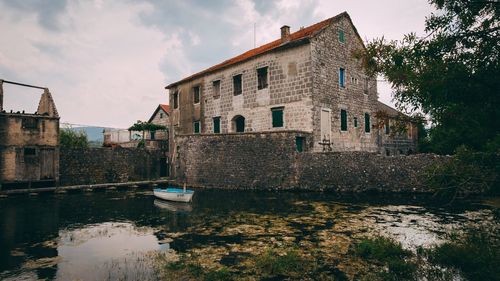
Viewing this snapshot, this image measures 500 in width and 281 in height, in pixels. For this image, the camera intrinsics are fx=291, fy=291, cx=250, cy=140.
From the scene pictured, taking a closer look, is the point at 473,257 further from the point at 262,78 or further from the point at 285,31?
the point at 285,31

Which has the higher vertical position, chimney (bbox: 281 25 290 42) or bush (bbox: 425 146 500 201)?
chimney (bbox: 281 25 290 42)

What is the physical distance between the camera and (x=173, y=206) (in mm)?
14961

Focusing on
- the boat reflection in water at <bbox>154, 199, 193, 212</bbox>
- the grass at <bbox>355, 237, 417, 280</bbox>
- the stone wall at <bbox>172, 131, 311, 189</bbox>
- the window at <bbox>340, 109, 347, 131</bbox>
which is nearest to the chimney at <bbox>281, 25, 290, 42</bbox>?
the window at <bbox>340, 109, 347, 131</bbox>

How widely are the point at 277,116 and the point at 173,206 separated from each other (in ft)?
34.3

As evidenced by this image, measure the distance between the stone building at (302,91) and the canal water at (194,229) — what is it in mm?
6972

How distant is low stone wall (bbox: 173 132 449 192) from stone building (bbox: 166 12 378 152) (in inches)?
72.2

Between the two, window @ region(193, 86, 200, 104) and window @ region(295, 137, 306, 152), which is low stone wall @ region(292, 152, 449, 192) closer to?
window @ region(295, 137, 306, 152)

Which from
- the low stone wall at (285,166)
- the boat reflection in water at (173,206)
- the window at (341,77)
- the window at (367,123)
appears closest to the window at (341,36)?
the window at (341,77)

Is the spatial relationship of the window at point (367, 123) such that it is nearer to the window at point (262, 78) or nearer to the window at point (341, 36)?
the window at point (341, 36)

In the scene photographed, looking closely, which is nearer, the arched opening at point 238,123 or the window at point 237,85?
the window at point 237,85

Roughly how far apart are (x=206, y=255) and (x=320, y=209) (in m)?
6.87

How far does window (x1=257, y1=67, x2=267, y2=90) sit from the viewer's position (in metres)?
22.7

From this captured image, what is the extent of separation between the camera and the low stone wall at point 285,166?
16.7 m

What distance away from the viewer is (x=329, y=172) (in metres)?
18.0
